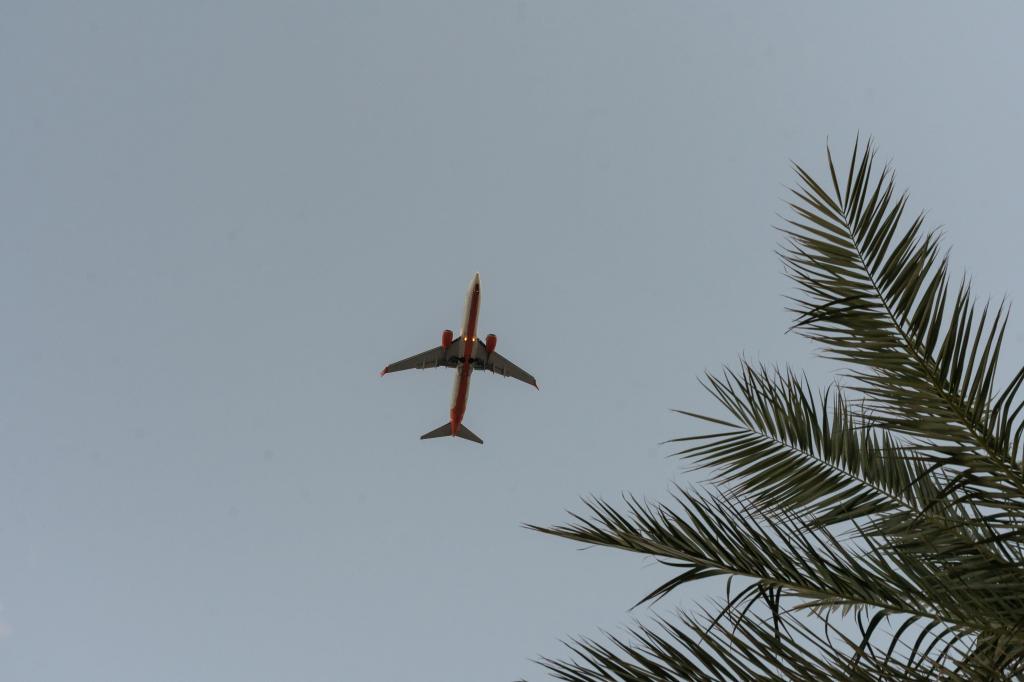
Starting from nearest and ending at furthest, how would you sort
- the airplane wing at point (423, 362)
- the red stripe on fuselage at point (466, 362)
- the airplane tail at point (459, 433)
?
the red stripe on fuselage at point (466, 362)
the airplane wing at point (423, 362)
the airplane tail at point (459, 433)

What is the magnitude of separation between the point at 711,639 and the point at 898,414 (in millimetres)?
1403

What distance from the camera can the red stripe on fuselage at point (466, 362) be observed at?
2655 centimetres

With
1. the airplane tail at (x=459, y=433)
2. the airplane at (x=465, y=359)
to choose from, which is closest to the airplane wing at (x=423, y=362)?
the airplane at (x=465, y=359)

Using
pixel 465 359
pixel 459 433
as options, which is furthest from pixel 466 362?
pixel 459 433

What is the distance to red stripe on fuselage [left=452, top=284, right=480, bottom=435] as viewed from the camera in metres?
26.5

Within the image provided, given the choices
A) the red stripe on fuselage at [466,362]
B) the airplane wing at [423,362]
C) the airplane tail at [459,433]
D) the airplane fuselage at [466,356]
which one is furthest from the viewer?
the airplane tail at [459,433]

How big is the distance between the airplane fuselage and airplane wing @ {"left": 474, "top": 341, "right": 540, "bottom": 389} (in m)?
0.41

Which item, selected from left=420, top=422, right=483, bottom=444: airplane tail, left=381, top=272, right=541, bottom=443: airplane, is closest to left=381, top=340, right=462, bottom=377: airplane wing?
left=381, top=272, right=541, bottom=443: airplane

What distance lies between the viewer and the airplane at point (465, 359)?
88.2 ft

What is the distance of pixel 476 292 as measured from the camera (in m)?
26.2

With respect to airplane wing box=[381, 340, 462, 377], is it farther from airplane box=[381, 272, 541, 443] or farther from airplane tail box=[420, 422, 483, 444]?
airplane tail box=[420, 422, 483, 444]

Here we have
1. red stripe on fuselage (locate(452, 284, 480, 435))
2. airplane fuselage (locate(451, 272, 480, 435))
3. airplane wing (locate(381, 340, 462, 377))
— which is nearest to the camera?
airplane fuselage (locate(451, 272, 480, 435))

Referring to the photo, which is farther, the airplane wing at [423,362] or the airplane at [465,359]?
the airplane wing at [423,362]

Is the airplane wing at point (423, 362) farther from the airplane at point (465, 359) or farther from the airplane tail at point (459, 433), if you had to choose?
the airplane tail at point (459, 433)
